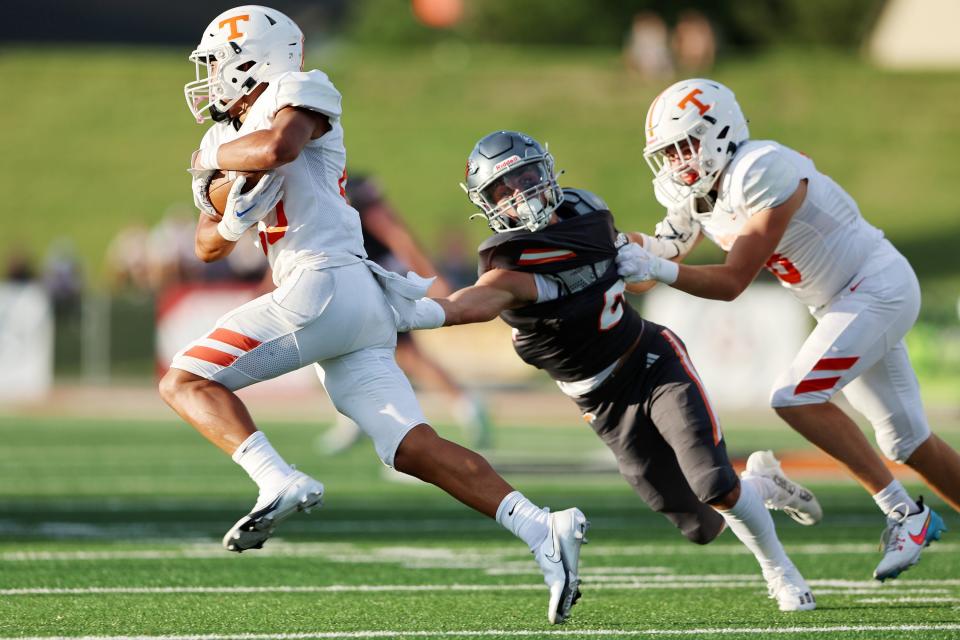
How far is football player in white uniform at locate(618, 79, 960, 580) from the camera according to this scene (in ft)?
15.7

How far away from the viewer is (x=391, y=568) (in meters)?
5.47

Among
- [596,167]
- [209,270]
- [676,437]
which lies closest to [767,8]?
[596,167]

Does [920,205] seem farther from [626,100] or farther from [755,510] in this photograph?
[755,510]

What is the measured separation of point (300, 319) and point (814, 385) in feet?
5.86

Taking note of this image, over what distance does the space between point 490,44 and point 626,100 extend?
17.4 meters

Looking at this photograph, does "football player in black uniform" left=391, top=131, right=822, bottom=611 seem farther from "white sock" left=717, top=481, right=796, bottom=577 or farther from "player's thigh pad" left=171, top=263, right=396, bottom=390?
"player's thigh pad" left=171, top=263, right=396, bottom=390

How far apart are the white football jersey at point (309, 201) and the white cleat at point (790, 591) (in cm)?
166

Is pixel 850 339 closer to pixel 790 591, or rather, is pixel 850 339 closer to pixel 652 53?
pixel 790 591

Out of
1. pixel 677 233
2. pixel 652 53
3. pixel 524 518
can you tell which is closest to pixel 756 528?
pixel 524 518

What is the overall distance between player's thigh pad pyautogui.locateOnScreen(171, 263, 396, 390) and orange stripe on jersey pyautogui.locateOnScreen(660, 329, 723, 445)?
1098 millimetres

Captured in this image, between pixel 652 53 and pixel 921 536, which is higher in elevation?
pixel 921 536

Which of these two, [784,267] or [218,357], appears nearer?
[218,357]

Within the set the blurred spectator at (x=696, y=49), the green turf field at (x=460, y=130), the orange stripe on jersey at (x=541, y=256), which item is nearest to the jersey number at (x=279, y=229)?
the orange stripe on jersey at (x=541, y=256)

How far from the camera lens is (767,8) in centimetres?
4625
